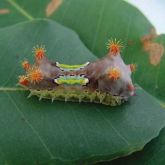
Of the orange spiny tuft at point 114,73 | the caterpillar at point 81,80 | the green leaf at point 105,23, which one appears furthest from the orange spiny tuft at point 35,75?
the green leaf at point 105,23

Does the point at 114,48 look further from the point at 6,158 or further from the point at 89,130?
the point at 6,158

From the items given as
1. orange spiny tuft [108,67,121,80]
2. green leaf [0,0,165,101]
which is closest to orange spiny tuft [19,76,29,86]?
orange spiny tuft [108,67,121,80]

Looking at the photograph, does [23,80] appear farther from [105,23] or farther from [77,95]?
[105,23]

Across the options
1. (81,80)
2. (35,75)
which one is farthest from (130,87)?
(35,75)

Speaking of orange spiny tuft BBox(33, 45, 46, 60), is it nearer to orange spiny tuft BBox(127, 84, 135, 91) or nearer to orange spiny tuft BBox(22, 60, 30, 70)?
orange spiny tuft BBox(22, 60, 30, 70)

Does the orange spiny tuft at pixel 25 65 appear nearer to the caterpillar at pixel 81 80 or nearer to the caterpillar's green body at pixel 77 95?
the caterpillar at pixel 81 80
